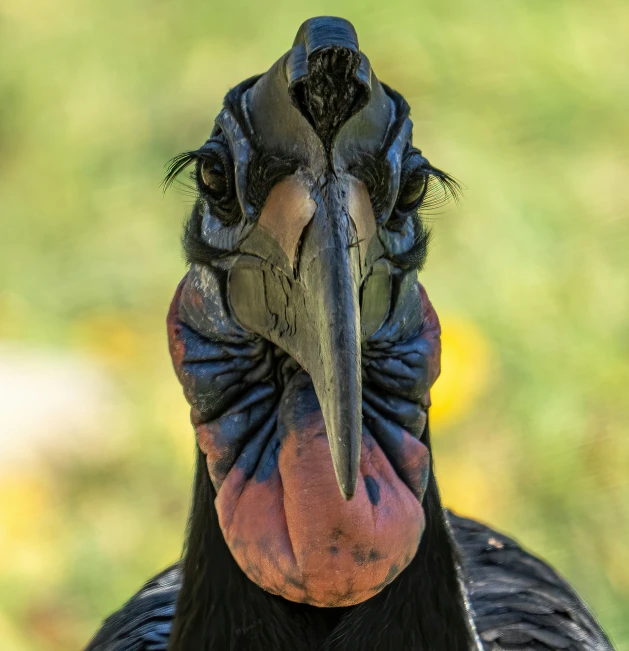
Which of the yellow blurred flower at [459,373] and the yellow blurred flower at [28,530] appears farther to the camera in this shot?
the yellow blurred flower at [459,373]

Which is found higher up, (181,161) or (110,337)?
(110,337)

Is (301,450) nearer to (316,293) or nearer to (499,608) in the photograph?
(316,293)

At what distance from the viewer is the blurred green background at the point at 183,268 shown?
3.26 m

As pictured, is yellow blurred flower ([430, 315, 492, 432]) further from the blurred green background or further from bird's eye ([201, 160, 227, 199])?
bird's eye ([201, 160, 227, 199])

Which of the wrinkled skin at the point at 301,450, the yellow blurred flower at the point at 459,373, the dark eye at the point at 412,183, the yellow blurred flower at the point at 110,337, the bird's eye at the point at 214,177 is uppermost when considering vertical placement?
the yellow blurred flower at the point at 110,337

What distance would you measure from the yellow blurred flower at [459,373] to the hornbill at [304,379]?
1.61 m

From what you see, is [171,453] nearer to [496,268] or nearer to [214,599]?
[496,268]

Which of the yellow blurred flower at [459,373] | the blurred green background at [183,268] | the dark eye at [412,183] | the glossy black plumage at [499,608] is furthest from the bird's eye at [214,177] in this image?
the yellow blurred flower at [459,373]

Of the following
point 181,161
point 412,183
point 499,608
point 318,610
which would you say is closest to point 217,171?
point 181,161

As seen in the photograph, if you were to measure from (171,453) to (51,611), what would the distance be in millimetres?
556

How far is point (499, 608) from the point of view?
7.47 feet

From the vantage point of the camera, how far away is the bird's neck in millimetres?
1728

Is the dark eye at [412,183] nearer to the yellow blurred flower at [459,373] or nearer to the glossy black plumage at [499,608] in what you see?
the glossy black plumage at [499,608]

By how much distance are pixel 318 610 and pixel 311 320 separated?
468 millimetres
